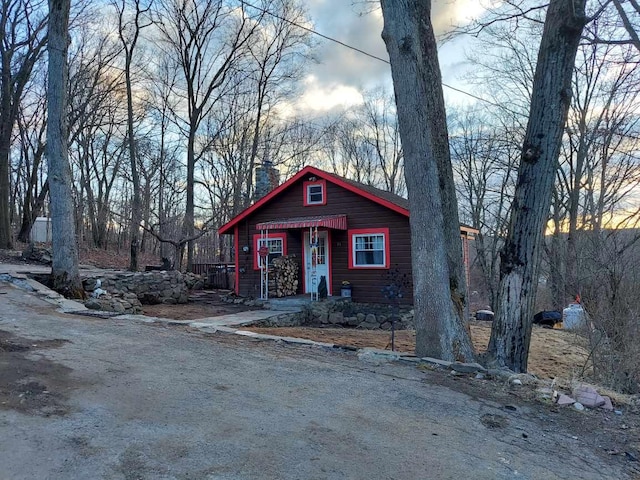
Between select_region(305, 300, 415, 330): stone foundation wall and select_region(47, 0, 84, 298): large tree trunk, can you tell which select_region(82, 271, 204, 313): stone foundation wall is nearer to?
select_region(47, 0, 84, 298): large tree trunk

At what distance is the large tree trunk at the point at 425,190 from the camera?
5.60 m

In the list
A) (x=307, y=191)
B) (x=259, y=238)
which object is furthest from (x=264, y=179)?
(x=307, y=191)

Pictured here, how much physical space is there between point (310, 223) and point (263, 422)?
992cm

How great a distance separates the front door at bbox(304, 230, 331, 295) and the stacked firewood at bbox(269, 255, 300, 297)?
452 millimetres

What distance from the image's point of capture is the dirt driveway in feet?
9.02

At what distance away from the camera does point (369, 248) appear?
1374cm

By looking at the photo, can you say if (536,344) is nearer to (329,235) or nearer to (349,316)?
(349,316)

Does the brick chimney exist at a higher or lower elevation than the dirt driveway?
higher

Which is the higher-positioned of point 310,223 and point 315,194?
point 315,194

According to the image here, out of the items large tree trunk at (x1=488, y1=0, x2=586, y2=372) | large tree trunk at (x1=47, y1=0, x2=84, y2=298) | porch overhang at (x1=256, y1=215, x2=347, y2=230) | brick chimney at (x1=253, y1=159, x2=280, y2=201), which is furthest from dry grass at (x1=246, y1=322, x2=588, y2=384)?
brick chimney at (x1=253, y1=159, x2=280, y2=201)

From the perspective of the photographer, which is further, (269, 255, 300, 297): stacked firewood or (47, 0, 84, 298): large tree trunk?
(269, 255, 300, 297): stacked firewood

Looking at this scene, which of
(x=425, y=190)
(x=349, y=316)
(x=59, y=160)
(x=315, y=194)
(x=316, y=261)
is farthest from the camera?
(x=315, y=194)

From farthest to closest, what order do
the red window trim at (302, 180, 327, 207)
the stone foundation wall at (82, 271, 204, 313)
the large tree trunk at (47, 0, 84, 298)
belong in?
the red window trim at (302, 180, 327, 207) → the stone foundation wall at (82, 271, 204, 313) → the large tree trunk at (47, 0, 84, 298)

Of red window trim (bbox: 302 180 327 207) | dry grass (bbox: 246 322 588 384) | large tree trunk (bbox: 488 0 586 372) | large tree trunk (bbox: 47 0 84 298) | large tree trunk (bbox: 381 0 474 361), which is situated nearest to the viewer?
large tree trunk (bbox: 381 0 474 361)
